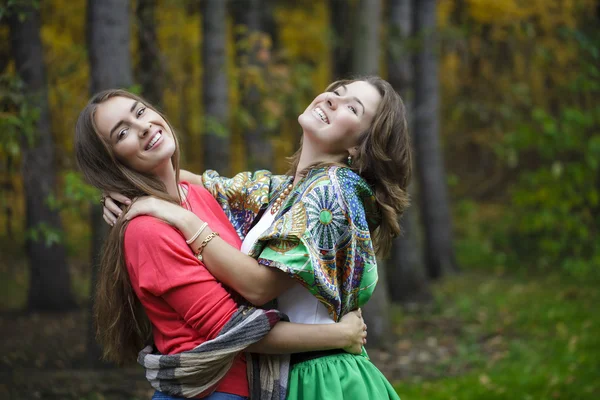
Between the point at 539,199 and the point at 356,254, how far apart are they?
24.5 feet

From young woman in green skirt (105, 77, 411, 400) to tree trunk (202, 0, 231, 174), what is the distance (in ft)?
16.3

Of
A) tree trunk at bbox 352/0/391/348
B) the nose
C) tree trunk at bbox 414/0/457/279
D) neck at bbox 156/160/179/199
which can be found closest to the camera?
the nose

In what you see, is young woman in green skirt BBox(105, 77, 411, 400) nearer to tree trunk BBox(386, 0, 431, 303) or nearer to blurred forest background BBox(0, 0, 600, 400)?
blurred forest background BBox(0, 0, 600, 400)

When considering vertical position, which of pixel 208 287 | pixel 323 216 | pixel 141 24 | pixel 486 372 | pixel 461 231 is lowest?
pixel 461 231

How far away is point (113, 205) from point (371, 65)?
4.31 metres

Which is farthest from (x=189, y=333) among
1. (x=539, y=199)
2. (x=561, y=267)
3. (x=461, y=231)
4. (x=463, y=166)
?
(x=463, y=166)

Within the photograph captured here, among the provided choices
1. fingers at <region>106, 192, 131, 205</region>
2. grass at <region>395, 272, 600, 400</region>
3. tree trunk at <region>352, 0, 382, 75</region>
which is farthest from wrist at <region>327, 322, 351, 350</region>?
tree trunk at <region>352, 0, 382, 75</region>

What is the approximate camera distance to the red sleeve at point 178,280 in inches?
87.0

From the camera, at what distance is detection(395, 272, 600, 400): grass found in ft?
17.1

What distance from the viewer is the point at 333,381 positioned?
2373 millimetres

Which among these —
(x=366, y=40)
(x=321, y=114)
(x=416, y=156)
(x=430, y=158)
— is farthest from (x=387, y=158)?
(x=416, y=156)

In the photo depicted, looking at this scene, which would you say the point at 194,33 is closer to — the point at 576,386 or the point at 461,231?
the point at 461,231

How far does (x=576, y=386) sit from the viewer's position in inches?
206

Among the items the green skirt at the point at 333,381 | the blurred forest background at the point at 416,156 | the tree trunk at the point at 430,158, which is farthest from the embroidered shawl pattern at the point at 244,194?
the tree trunk at the point at 430,158
